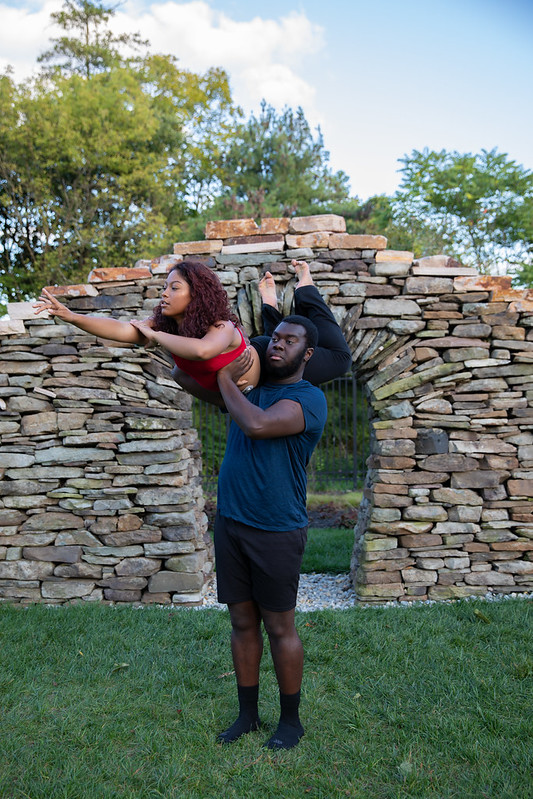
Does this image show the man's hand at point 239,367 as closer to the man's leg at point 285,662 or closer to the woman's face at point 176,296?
the woman's face at point 176,296

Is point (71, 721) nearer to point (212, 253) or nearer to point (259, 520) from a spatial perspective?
point (259, 520)

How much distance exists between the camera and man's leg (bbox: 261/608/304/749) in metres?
2.73

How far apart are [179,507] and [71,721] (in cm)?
249

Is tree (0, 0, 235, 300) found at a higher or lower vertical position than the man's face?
higher

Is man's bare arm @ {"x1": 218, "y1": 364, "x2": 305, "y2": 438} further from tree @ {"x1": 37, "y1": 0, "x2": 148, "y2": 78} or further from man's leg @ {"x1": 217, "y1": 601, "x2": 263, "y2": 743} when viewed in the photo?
tree @ {"x1": 37, "y1": 0, "x2": 148, "y2": 78}

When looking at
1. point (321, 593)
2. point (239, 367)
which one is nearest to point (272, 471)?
point (239, 367)

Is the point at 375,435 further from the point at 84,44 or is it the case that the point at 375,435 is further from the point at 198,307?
the point at 84,44

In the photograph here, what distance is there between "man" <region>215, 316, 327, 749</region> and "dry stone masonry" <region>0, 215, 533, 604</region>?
8.88 ft

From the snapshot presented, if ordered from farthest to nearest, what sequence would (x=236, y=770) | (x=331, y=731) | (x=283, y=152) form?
1. (x=283, y=152)
2. (x=331, y=731)
3. (x=236, y=770)

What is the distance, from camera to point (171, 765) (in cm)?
271

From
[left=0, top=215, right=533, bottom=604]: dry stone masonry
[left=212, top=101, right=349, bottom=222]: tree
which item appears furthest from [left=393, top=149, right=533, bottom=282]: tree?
[left=0, top=215, right=533, bottom=604]: dry stone masonry

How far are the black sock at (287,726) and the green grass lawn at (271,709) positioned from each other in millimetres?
63

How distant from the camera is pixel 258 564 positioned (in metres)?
2.70

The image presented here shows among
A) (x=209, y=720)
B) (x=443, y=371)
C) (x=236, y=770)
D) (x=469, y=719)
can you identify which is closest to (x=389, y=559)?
(x=443, y=371)
